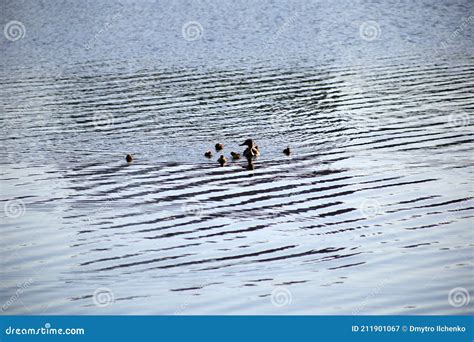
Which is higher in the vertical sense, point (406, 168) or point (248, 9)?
point (248, 9)

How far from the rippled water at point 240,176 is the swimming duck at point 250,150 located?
379 mm

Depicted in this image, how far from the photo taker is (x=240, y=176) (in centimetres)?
2838

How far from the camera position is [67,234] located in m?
23.2

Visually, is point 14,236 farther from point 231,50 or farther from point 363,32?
point 363,32

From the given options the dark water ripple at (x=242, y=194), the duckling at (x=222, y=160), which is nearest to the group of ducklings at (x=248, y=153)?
the duckling at (x=222, y=160)

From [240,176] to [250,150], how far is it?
1.71m

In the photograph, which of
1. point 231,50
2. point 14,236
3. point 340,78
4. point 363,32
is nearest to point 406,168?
point 14,236

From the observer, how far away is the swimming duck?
1173 inches

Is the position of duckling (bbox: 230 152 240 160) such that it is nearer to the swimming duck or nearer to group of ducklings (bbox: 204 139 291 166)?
group of ducklings (bbox: 204 139 291 166)

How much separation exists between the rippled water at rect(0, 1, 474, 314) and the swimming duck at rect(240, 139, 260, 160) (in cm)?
38

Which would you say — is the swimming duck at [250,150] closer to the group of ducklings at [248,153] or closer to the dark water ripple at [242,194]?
the group of ducklings at [248,153]

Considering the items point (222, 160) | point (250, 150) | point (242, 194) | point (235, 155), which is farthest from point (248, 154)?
point (242, 194)

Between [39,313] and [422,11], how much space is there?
160 ft

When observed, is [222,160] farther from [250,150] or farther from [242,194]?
[242,194]
